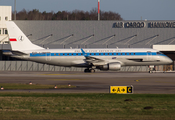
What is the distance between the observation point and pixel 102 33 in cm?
6756

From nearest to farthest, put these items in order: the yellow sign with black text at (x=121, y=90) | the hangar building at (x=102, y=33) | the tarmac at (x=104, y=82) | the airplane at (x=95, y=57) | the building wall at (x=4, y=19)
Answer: the yellow sign with black text at (x=121, y=90) < the tarmac at (x=104, y=82) < the airplane at (x=95, y=57) < the hangar building at (x=102, y=33) < the building wall at (x=4, y=19)

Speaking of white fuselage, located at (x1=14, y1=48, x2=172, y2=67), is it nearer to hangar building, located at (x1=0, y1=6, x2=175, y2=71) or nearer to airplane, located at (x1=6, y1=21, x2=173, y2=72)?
airplane, located at (x1=6, y1=21, x2=173, y2=72)

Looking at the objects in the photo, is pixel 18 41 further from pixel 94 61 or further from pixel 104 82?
pixel 104 82

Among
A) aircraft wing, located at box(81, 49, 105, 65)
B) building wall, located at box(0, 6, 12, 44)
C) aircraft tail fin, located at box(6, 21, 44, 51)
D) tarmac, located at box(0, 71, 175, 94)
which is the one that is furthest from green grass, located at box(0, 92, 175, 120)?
building wall, located at box(0, 6, 12, 44)

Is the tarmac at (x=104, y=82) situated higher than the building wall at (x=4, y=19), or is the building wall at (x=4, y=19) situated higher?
the building wall at (x=4, y=19)

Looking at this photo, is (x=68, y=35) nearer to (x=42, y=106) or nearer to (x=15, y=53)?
(x=15, y=53)

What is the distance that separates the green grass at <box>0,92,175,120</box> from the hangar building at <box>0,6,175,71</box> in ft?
164

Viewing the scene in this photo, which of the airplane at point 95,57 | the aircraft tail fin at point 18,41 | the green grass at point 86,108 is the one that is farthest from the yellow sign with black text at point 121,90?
the aircraft tail fin at point 18,41

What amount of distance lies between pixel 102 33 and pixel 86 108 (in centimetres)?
5404

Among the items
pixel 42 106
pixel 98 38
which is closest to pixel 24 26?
pixel 98 38

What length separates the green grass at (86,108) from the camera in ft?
40.3

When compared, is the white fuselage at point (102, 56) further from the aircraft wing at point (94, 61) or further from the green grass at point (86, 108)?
the green grass at point (86, 108)

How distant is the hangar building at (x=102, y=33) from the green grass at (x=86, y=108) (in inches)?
1963

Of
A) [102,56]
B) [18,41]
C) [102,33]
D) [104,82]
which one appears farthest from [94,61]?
[102,33]
